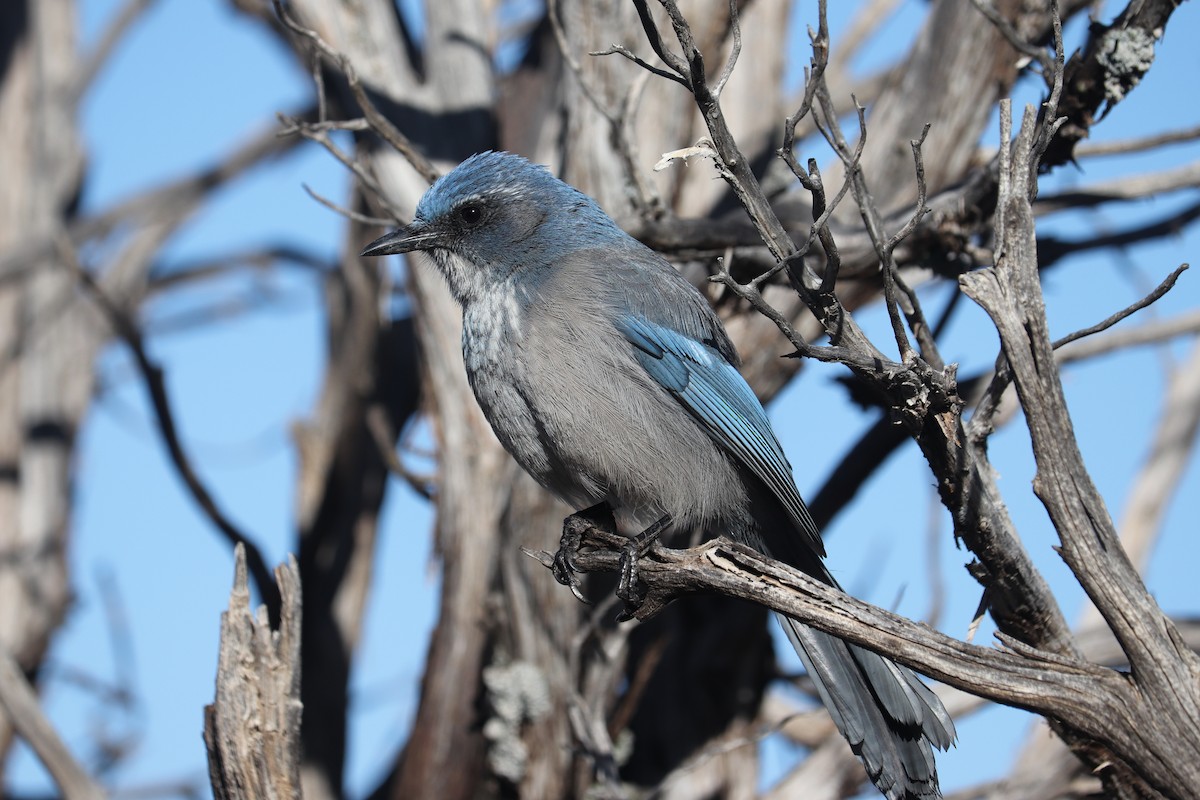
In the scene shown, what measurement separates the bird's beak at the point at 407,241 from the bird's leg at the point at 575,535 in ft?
3.98

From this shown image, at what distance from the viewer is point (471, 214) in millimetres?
4918

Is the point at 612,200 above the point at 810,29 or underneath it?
above

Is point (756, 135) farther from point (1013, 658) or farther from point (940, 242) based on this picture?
point (1013, 658)

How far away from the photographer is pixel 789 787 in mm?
6059

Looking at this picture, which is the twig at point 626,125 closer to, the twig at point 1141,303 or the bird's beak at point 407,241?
the bird's beak at point 407,241

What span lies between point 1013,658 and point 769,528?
1335 millimetres

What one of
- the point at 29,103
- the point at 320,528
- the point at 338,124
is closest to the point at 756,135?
the point at 338,124

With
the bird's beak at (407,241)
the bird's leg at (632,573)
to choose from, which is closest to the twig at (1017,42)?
the bird's leg at (632,573)

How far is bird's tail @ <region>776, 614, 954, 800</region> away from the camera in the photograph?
393cm

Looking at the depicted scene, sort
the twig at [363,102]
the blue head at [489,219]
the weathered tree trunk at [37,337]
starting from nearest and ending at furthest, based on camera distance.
Result: 1. the twig at [363,102]
2. the blue head at [489,219]
3. the weathered tree trunk at [37,337]

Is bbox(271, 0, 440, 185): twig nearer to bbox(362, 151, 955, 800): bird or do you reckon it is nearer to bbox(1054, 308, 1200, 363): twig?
bbox(362, 151, 955, 800): bird

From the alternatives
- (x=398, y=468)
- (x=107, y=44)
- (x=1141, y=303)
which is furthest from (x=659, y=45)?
(x=107, y=44)

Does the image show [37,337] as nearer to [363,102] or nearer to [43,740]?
[43,740]

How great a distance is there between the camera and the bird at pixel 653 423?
405 centimetres
